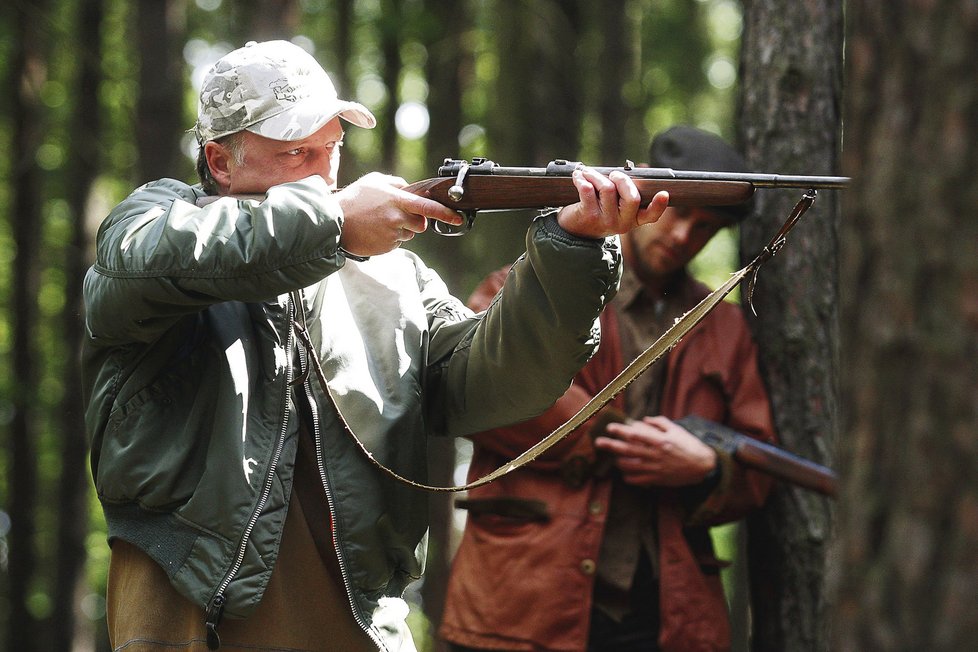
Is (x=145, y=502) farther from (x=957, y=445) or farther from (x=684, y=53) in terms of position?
(x=684, y=53)

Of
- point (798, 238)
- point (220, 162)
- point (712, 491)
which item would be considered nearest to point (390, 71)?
point (798, 238)

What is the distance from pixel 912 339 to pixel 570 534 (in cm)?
285

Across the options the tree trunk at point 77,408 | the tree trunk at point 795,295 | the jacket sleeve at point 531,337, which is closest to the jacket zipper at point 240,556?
the jacket sleeve at point 531,337

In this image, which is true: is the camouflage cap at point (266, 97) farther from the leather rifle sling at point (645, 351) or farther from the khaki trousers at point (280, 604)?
the khaki trousers at point (280, 604)

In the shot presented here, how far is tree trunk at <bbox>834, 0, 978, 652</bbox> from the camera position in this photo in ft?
5.83

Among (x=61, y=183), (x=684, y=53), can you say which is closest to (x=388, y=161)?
(x=684, y=53)

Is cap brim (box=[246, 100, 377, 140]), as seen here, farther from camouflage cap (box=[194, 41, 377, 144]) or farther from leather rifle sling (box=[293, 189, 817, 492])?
leather rifle sling (box=[293, 189, 817, 492])

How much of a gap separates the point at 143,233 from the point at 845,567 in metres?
1.89

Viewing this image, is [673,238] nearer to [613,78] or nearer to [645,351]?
[645,351]

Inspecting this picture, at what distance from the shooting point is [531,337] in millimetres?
3229

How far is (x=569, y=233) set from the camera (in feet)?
10.2

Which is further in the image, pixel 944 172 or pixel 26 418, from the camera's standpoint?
pixel 26 418

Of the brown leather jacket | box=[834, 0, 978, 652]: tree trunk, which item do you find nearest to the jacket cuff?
the brown leather jacket

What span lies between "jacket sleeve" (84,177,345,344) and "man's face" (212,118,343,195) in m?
0.28
